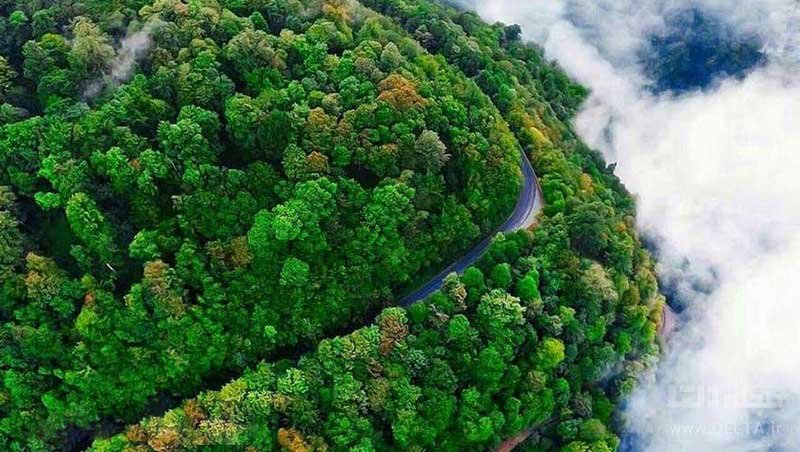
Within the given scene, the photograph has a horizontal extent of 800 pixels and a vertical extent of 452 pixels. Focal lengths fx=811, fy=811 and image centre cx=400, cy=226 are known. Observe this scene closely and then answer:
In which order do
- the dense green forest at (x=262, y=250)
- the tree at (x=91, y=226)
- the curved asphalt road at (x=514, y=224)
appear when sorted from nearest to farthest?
the tree at (x=91, y=226), the dense green forest at (x=262, y=250), the curved asphalt road at (x=514, y=224)

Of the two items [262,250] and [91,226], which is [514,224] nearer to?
[262,250]

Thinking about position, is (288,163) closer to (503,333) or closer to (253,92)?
(253,92)

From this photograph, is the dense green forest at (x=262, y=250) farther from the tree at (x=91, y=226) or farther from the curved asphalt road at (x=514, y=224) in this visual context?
the curved asphalt road at (x=514, y=224)

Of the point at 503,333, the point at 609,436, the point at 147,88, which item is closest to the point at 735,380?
the point at 609,436

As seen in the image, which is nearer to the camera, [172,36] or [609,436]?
[172,36]

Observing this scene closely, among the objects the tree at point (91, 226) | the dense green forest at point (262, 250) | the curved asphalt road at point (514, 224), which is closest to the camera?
the tree at point (91, 226)

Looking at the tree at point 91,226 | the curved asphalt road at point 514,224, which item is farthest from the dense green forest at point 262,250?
the curved asphalt road at point 514,224
